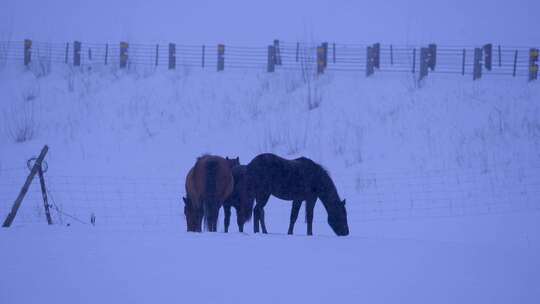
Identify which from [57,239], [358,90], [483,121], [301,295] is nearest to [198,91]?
[358,90]

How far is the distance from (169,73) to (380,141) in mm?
10906

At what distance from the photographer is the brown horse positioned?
26.9 feet

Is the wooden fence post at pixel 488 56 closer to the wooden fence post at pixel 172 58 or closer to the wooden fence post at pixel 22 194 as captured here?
the wooden fence post at pixel 172 58

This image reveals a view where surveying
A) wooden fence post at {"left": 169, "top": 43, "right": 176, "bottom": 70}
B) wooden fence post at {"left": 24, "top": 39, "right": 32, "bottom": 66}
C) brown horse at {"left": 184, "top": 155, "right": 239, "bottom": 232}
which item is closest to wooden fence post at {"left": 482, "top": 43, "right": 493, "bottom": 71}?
wooden fence post at {"left": 169, "top": 43, "right": 176, "bottom": 70}

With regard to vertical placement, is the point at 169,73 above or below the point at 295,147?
above

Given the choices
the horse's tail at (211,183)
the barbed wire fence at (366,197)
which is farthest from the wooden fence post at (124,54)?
the horse's tail at (211,183)

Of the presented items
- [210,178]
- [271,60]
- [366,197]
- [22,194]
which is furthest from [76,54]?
[210,178]

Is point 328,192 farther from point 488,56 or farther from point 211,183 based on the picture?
point 488,56

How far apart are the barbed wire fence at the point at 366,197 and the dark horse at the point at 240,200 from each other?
285 cm

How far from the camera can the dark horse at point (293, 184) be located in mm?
8672

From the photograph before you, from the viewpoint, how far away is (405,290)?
521 centimetres

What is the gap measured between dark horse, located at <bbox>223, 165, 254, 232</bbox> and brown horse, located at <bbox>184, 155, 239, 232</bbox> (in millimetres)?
470

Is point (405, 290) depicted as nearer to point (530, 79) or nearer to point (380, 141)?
point (380, 141)

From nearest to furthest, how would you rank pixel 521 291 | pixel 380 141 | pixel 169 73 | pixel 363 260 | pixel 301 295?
1. pixel 301 295
2. pixel 521 291
3. pixel 363 260
4. pixel 380 141
5. pixel 169 73
